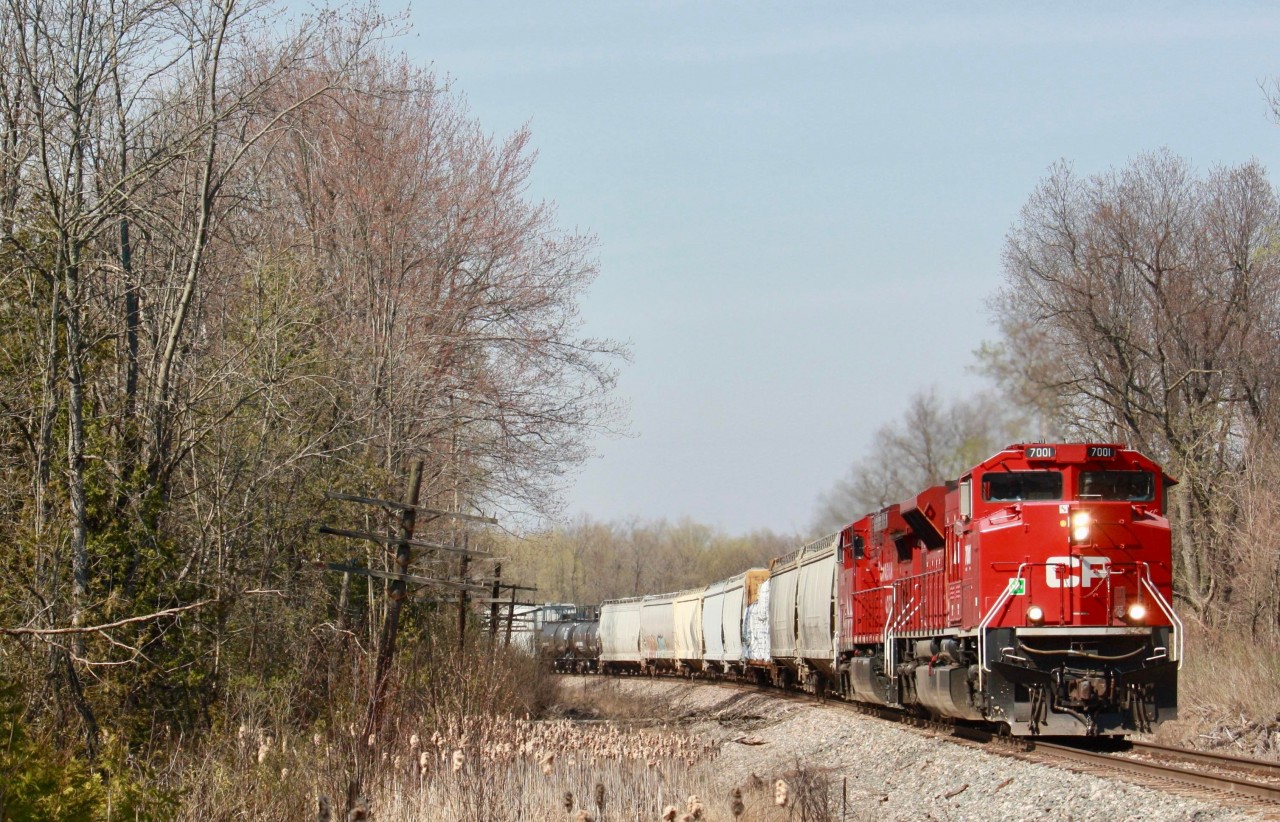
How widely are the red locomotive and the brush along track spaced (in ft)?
1.42

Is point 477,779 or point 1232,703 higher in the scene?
point 1232,703

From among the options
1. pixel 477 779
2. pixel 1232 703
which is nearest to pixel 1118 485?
pixel 1232 703

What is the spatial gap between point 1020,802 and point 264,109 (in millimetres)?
10355

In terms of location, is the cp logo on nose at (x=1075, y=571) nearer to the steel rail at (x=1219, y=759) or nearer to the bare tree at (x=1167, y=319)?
the steel rail at (x=1219, y=759)

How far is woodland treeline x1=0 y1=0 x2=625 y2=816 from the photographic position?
11312 millimetres

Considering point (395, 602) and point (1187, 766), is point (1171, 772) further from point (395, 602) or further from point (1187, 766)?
point (395, 602)

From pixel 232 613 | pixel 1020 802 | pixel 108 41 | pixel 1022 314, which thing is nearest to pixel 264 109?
pixel 108 41

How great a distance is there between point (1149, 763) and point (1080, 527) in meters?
2.60

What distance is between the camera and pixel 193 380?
13977mm

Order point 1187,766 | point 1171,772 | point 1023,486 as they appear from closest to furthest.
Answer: point 1171,772 < point 1187,766 < point 1023,486

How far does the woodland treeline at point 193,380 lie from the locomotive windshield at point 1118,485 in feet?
26.7

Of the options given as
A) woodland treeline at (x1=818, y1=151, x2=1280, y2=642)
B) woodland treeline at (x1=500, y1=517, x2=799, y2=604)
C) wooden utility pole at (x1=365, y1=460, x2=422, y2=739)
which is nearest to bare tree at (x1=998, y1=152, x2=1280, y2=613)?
woodland treeline at (x1=818, y1=151, x2=1280, y2=642)

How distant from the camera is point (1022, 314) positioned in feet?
109

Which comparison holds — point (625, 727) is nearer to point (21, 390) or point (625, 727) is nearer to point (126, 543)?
point (126, 543)
